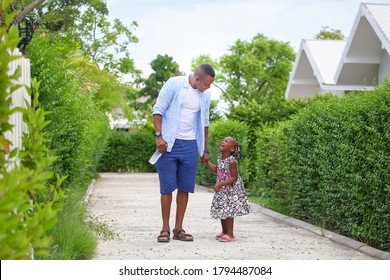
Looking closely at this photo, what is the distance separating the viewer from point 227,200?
10.5 meters

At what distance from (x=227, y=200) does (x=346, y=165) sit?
5.66ft

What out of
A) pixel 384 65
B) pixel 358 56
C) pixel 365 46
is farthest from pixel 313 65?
pixel 384 65

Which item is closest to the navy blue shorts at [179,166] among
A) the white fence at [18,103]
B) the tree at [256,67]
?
the white fence at [18,103]

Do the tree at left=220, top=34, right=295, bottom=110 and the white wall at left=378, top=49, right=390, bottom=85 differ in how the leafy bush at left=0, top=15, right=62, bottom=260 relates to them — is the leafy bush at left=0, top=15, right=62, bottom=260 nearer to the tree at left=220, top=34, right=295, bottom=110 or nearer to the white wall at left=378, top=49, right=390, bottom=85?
the white wall at left=378, top=49, right=390, bottom=85

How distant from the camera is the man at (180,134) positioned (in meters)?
10.2

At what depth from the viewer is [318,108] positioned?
12539 millimetres

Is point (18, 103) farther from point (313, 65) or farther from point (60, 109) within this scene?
point (313, 65)

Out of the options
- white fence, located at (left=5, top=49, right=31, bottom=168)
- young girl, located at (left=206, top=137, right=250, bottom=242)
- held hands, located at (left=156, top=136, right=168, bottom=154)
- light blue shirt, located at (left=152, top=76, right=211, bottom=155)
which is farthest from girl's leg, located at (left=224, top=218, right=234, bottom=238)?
white fence, located at (left=5, top=49, right=31, bottom=168)

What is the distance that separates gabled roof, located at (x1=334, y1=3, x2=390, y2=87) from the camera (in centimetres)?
2128

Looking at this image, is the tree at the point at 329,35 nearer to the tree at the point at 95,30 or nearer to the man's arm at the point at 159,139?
the tree at the point at 95,30

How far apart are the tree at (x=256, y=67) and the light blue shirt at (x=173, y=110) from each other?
56174 mm
